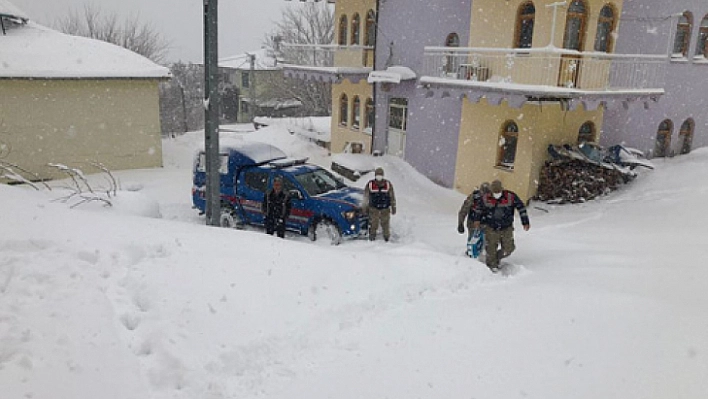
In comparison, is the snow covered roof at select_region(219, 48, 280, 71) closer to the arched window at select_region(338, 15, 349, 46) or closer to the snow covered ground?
the arched window at select_region(338, 15, 349, 46)

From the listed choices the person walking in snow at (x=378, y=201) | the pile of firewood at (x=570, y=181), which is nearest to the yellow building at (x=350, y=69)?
the pile of firewood at (x=570, y=181)

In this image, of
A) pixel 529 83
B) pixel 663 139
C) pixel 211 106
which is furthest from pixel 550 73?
pixel 663 139

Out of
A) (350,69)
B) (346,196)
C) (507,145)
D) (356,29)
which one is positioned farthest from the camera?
(356,29)

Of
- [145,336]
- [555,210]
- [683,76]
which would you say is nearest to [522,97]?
[555,210]

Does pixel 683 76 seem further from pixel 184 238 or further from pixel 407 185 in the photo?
pixel 184 238

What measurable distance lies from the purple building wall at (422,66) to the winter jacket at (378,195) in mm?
6663

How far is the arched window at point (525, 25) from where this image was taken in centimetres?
1371

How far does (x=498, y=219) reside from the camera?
8805 mm

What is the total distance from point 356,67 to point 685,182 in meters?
11.8

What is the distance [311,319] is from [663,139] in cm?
1688

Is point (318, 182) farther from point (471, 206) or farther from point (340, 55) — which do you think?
point (340, 55)

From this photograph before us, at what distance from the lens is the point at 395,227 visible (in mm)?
12500

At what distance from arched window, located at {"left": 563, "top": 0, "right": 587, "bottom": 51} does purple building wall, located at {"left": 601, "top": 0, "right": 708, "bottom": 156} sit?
81.9 inches

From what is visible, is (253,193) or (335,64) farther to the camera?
(335,64)
